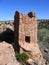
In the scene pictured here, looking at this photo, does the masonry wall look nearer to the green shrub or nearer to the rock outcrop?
the green shrub

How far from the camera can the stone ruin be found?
95.7 ft

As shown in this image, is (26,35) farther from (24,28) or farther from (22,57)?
(22,57)

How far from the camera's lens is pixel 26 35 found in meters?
29.8

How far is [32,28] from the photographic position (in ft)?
99.2

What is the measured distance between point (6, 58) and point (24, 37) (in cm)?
774

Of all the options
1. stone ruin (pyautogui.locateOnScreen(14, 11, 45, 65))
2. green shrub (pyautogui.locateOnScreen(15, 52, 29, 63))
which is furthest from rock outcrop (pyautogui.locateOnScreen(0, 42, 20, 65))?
stone ruin (pyautogui.locateOnScreen(14, 11, 45, 65))

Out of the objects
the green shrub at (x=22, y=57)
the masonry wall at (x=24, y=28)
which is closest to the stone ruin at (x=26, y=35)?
the masonry wall at (x=24, y=28)

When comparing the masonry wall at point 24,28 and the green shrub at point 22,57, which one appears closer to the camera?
the green shrub at point 22,57

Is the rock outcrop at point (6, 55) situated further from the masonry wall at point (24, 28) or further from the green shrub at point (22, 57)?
the masonry wall at point (24, 28)

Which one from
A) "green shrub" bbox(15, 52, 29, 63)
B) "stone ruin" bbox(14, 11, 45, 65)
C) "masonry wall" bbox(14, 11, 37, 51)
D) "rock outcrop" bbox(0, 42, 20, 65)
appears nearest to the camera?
"rock outcrop" bbox(0, 42, 20, 65)

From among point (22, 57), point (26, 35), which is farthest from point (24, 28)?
point (22, 57)

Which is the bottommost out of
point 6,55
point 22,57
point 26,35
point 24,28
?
point 22,57

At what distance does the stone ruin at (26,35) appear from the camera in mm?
29172

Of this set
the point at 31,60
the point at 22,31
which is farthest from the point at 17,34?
the point at 31,60
